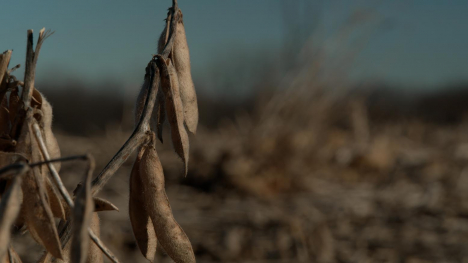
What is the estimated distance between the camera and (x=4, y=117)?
856mm

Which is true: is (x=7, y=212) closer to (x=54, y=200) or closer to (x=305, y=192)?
(x=54, y=200)

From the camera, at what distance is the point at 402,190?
387 centimetres

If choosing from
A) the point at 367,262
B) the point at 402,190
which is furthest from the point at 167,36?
the point at 402,190

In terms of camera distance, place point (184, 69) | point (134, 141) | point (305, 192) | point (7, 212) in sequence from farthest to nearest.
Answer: point (305, 192) < point (184, 69) < point (134, 141) < point (7, 212)

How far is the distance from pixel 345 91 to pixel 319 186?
1.04 metres

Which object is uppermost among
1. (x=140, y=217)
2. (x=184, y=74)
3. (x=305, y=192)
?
(x=184, y=74)

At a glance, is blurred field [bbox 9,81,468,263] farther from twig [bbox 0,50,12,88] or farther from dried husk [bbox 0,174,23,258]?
dried husk [bbox 0,174,23,258]

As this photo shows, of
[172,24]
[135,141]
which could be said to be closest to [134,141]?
[135,141]

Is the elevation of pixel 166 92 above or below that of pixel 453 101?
above

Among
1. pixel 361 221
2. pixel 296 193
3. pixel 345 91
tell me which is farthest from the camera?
pixel 345 91

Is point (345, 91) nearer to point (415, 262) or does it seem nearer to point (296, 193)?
point (296, 193)

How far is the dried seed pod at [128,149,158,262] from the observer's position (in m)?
0.83

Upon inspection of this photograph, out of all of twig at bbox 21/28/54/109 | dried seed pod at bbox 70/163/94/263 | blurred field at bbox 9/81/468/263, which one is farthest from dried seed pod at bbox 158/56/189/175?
blurred field at bbox 9/81/468/263

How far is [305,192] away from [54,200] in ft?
10.5
